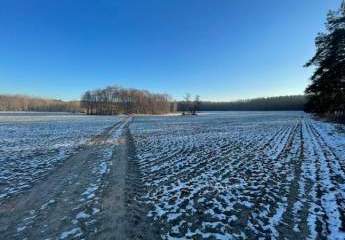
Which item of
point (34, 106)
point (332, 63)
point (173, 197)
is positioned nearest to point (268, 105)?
point (332, 63)

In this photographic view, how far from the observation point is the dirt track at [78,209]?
4.67 m

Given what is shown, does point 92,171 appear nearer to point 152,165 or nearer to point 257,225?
point 152,165

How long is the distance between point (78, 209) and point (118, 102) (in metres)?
115

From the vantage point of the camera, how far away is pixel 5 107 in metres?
170

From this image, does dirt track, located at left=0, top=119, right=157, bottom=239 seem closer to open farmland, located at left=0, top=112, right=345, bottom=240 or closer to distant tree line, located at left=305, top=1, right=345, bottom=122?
open farmland, located at left=0, top=112, right=345, bottom=240

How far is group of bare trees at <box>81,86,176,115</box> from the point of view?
4564 inches

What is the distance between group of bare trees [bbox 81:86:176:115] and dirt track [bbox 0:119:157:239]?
354ft

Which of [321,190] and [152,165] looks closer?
[321,190]

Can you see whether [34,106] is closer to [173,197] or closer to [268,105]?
[268,105]

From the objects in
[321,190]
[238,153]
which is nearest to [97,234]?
[321,190]

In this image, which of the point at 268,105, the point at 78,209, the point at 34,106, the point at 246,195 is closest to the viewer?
the point at 78,209

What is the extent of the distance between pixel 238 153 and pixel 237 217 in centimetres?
750

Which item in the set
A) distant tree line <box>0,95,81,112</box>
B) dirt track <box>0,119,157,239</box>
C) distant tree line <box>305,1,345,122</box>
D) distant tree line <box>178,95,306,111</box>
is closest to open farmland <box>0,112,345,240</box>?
dirt track <box>0,119,157,239</box>

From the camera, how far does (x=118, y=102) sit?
385 feet
